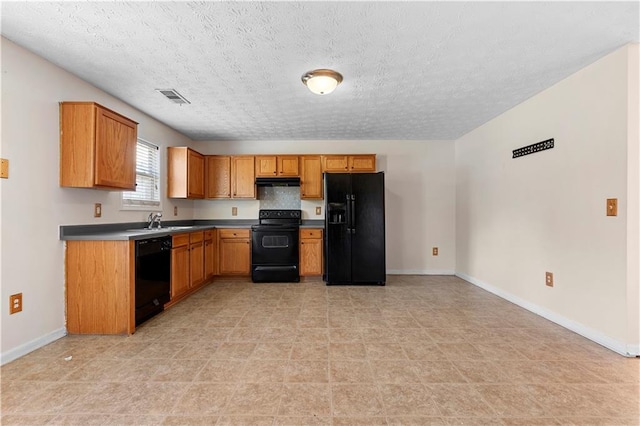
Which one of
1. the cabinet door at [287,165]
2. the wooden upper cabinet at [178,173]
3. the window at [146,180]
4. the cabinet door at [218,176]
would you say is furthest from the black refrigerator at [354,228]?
the window at [146,180]

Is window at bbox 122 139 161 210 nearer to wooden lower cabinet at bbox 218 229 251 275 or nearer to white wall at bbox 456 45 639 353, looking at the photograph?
wooden lower cabinet at bbox 218 229 251 275

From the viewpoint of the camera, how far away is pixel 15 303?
2.00 m

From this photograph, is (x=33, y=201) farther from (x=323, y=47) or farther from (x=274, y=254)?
(x=274, y=254)

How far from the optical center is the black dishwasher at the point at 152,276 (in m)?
2.58

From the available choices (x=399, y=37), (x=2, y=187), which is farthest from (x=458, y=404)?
(x=2, y=187)

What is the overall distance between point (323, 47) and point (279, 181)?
2680 millimetres

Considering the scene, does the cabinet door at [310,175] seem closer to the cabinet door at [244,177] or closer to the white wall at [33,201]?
the cabinet door at [244,177]

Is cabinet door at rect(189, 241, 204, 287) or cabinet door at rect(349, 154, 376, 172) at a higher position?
cabinet door at rect(349, 154, 376, 172)

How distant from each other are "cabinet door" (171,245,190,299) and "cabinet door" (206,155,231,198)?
1.31 metres

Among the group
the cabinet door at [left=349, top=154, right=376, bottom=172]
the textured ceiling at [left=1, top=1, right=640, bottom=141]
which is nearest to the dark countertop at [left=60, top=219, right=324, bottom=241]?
the cabinet door at [left=349, top=154, right=376, bottom=172]

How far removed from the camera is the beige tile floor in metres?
1.47

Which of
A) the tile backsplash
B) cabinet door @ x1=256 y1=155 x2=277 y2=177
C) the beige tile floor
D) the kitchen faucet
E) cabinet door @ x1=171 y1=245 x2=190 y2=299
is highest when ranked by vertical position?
cabinet door @ x1=256 y1=155 x2=277 y2=177

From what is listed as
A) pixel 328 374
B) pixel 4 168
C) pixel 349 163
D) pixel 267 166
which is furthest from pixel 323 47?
pixel 267 166

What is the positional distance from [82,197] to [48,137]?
1.87 ft
